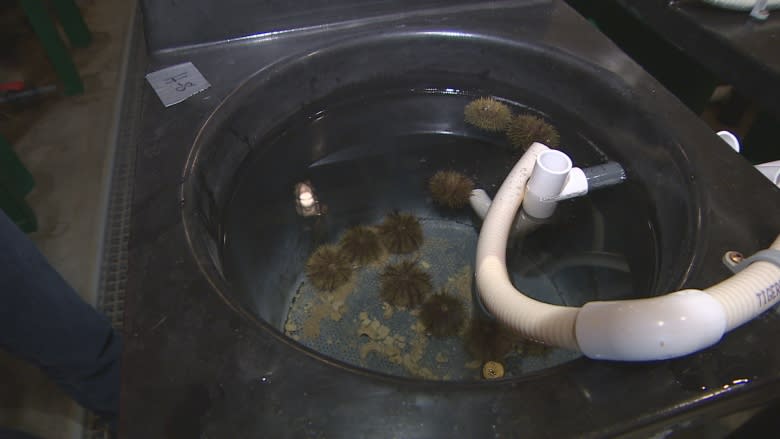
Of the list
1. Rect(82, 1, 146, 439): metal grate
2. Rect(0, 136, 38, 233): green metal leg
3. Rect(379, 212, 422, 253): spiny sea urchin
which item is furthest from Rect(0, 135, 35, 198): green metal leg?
Rect(379, 212, 422, 253): spiny sea urchin

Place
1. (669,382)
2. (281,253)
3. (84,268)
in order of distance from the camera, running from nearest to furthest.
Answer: (669,382) → (281,253) → (84,268)

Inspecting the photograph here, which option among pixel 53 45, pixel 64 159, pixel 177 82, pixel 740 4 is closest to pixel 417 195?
pixel 177 82

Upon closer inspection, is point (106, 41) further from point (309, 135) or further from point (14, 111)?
point (309, 135)

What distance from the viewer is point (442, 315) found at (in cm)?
82

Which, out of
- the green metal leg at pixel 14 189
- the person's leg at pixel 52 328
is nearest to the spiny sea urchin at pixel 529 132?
the person's leg at pixel 52 328

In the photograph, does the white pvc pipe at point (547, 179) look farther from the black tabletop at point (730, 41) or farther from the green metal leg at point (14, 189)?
the green metal leg at point (14, 189)

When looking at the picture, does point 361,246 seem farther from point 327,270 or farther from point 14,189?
point 14,189

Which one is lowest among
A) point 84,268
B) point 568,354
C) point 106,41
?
point 84,268

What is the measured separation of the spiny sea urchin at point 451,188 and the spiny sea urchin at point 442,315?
0.21 m

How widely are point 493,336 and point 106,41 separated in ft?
6.83

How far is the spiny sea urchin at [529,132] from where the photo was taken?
3.05 ft

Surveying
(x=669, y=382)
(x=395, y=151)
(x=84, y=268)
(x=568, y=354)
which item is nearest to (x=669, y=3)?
(x=395, y=151)

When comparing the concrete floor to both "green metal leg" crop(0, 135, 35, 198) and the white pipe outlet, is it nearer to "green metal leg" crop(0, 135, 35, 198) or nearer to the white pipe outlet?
"green metal leg" crop(0, 135, 35, 198)

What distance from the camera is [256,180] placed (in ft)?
2.76
